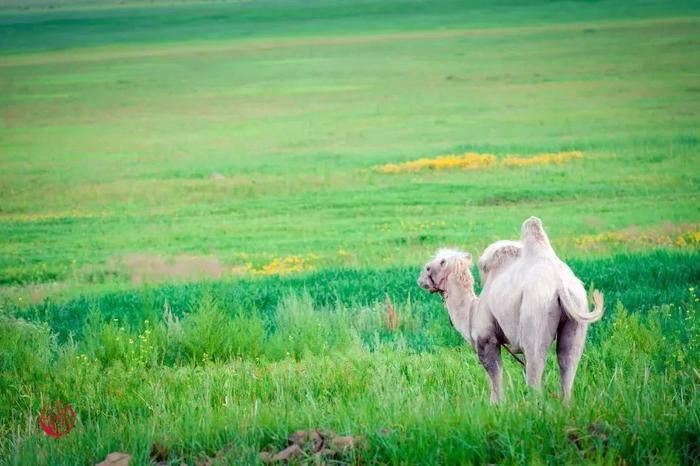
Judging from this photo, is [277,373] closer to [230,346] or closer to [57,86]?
[230,346]

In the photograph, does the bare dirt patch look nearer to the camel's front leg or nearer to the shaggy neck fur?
the shaggy neck fur

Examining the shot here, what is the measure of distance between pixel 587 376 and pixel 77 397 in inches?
165

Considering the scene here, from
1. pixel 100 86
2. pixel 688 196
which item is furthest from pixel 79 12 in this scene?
pixel 688 196

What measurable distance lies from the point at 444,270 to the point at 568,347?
3.77ft

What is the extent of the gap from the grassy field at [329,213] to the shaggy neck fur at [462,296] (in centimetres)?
51

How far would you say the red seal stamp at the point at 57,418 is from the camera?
7270 millimetres

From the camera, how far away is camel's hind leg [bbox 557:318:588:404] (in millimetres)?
6586

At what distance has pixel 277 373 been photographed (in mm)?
9180

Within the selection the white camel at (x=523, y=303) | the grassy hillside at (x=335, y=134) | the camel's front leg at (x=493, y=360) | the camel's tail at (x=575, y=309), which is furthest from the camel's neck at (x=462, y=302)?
the grassy hillside at (x=335, y=134)

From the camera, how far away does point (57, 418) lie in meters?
8.03

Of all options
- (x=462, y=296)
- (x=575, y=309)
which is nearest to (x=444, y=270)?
(x=462, y=296)

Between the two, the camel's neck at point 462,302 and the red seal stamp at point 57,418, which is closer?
the red seal stamp at point 57,418

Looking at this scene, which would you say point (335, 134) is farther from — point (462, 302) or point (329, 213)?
point (462, 302)

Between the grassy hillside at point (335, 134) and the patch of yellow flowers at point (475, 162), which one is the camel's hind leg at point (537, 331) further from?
the patch of yellow flowers at point (475, 162)
